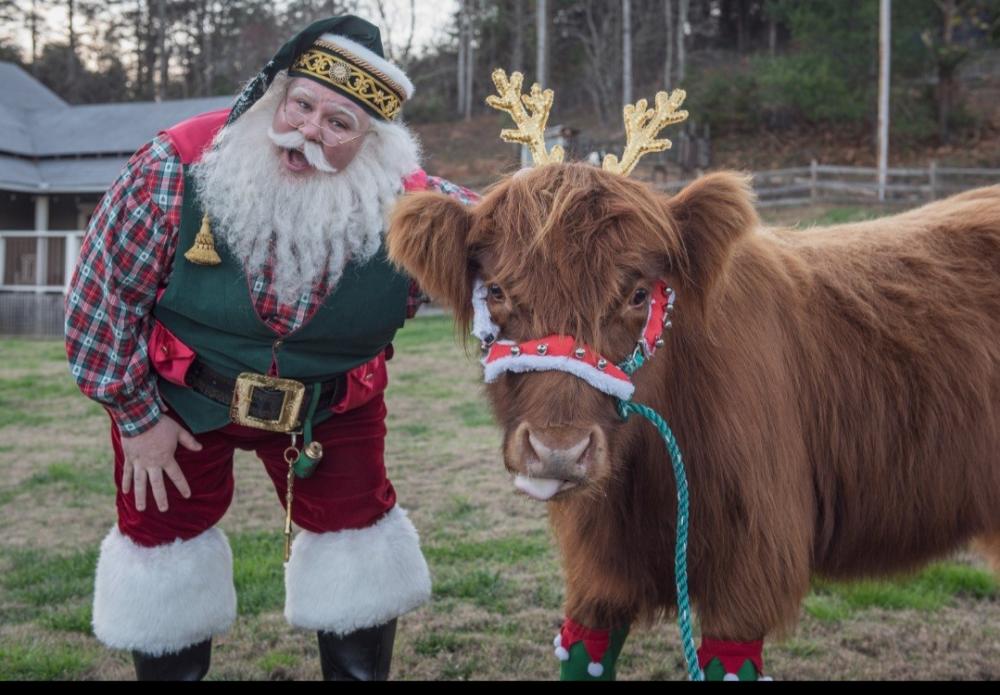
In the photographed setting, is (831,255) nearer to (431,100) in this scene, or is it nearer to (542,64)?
(542,64)

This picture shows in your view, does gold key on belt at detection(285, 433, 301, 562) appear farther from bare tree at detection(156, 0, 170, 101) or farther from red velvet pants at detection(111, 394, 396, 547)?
bare tree at detection(156, 0, 170, 101)

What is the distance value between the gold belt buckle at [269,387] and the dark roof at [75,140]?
71.3 feet

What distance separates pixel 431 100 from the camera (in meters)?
39.1

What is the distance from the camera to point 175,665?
3197mm

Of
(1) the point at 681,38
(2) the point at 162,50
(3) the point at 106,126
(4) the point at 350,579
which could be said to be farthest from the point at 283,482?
(2) the point at 162,50

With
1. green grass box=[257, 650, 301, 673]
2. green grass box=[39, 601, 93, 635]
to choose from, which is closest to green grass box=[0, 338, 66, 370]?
green grass box=[39, 601, 93, 635]

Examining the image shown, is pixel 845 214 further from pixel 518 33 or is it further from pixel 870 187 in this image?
pixel 518 33

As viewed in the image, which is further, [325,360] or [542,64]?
[542,64]

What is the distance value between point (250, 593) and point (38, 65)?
141ft

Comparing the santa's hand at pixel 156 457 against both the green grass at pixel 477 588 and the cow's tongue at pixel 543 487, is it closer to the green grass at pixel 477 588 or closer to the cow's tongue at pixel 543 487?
the cow's tongue at pixel 543 487

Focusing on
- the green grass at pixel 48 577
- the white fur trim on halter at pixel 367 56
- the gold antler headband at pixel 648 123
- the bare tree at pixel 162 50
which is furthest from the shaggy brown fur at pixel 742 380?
the bare tree at pixel 162 50

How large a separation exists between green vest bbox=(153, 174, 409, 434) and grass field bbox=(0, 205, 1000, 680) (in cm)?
40

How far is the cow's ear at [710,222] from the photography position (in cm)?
261

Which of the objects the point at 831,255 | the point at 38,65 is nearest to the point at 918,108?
the point at 831,255
